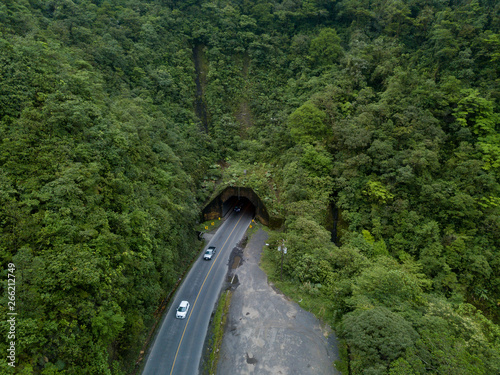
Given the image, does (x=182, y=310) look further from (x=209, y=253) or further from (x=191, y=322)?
(x=209, y=253)

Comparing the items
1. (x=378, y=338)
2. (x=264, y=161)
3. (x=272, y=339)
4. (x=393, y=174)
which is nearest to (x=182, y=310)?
(x=272, y=339)

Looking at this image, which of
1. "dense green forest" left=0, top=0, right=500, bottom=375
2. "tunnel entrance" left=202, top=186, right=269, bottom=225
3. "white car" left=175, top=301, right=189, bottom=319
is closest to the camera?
"dense green forest" left=0, top=0, right=500, bottom=375

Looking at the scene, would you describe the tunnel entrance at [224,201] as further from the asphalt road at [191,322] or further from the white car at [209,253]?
the white car at [209,253]

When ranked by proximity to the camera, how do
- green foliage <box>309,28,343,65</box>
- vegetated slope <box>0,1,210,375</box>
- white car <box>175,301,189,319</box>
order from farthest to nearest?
green foliage <box>309,28,343,65</box> < white car <box>175,301,189,319</box> < vegetated slope <box>0,1,210,375</box>

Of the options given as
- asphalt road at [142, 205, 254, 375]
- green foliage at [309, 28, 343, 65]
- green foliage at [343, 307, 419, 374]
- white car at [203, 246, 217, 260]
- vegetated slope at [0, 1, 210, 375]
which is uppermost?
green foliage at [309, 28, 343, 65]

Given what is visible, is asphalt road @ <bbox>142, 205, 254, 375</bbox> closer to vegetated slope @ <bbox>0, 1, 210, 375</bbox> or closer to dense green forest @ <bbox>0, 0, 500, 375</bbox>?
vegetated slope @ <bbox>0, 1, 210, 375</bbox>

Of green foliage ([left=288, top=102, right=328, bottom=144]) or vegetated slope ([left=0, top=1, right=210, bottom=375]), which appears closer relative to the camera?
vegetated slope ([left=0, top=1, right=210, bottom=375])

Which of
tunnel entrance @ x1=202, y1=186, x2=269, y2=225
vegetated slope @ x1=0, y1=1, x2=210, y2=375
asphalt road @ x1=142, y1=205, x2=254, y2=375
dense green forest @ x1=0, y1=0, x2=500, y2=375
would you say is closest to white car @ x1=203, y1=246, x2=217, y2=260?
asphalt road @ x1=142, y1=205, x2=254, y2=375
